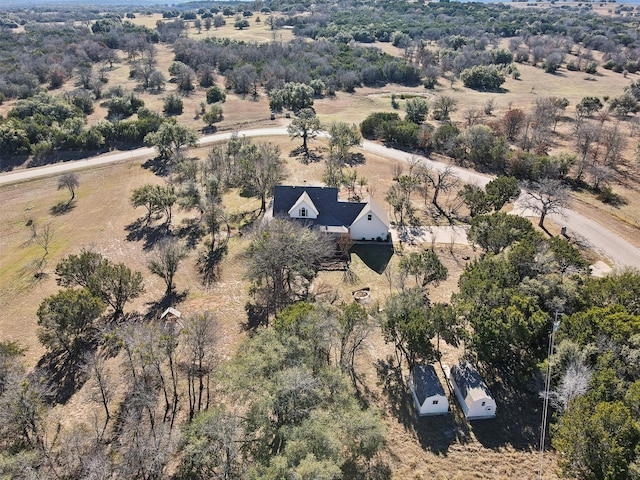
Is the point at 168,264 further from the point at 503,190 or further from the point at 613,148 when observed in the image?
the point at 613,148

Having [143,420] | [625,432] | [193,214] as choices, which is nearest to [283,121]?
[193,214]

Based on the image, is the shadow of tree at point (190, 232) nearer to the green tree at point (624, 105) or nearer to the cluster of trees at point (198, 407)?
the cluster of trees at point (198, 407)

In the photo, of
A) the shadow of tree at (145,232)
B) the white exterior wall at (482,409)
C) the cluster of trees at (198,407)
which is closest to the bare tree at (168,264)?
the cluster of trees at (198,407)

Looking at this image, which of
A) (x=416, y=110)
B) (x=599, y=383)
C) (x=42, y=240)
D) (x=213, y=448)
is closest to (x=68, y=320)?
(x=213, y=448)

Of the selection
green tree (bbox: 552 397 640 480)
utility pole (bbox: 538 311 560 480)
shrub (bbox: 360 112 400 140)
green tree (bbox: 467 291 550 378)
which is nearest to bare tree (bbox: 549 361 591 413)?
utility pole (bbox: 538 311 560 480)

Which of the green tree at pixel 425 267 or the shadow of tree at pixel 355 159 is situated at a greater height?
the green tree at pixel 425 267

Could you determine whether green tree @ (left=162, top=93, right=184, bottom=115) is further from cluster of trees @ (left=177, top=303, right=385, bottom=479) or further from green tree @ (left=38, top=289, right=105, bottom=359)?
cluster of trees @ (left=177, top=303, right=385, bottom=479)

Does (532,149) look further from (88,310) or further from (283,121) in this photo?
(88,310)
